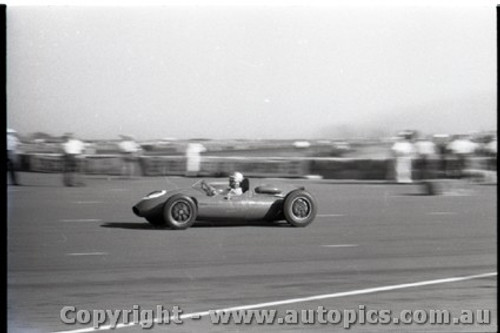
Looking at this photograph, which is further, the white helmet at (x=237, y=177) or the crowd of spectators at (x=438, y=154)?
the crowd of spectators at (x=438, y=154)

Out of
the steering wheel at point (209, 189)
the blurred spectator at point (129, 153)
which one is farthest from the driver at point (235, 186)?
the blurred spectator at point (129, 153)

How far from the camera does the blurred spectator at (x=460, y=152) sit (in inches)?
316

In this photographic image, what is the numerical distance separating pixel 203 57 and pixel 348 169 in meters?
1.40

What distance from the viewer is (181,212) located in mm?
8039

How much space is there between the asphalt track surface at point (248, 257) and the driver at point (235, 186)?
0.73ft

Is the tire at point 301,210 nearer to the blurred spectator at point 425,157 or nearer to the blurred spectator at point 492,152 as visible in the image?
the blurred spectator at point 425,157

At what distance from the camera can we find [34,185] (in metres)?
7.77

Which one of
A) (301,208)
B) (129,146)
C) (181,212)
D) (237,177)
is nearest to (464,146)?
(301,208)

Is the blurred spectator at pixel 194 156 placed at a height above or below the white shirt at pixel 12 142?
below

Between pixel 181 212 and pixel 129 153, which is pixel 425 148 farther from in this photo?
pixel 129 153

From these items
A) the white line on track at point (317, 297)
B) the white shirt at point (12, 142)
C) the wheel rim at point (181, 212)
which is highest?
the white shirt at point (12, 142)

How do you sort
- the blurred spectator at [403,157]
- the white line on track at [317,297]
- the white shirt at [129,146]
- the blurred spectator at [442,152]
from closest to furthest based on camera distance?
the white line on track at [317,297] < the white shirt at [129,146] < the blurred spectator at [403,157] < the blurred spectator at [442,152]

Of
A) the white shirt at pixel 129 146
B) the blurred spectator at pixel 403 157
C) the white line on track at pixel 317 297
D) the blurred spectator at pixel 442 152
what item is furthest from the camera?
the blurred spectator at pixel 442 152

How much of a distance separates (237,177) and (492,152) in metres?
1.98
